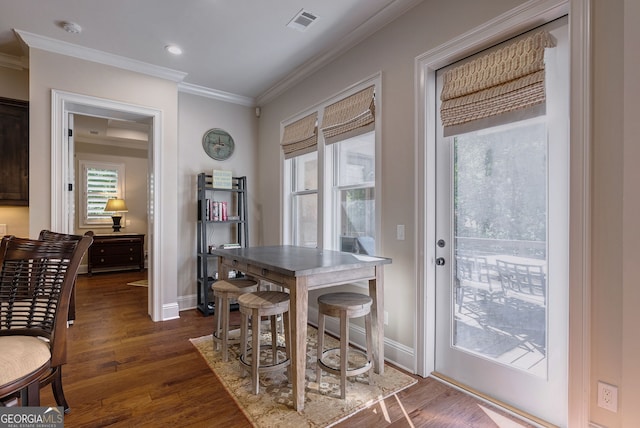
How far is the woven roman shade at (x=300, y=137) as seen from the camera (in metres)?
3.50

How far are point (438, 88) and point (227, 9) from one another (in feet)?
5.86

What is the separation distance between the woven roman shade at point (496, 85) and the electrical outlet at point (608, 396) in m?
1.43

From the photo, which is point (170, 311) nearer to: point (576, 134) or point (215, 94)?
point (215, 94)

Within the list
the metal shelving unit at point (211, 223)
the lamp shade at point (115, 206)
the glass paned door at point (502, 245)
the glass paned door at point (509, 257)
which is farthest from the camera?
the lamp shade at point (115, 206)

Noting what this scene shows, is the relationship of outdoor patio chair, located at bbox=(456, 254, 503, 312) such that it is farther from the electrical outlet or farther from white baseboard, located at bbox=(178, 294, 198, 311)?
white baseboard, located at bbox=(178, 294, 198, 311)

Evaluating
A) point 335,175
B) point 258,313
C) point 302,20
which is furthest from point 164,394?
point 302,20

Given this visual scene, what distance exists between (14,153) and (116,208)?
10.9 ft

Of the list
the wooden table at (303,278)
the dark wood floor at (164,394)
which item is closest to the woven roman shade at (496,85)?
the wooden table at (303,278)

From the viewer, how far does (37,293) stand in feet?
5.38

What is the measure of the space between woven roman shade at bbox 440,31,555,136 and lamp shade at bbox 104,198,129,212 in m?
6.55

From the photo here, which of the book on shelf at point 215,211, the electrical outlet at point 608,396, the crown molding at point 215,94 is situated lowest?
the electrical outlet at point 608,396

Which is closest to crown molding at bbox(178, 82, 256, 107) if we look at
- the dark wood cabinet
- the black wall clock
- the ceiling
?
the ceiling

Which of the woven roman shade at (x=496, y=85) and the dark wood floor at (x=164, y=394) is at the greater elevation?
the woven roman shade at (x=496, y=85)

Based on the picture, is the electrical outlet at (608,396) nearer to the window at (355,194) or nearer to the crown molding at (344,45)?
the window at (355,194)
